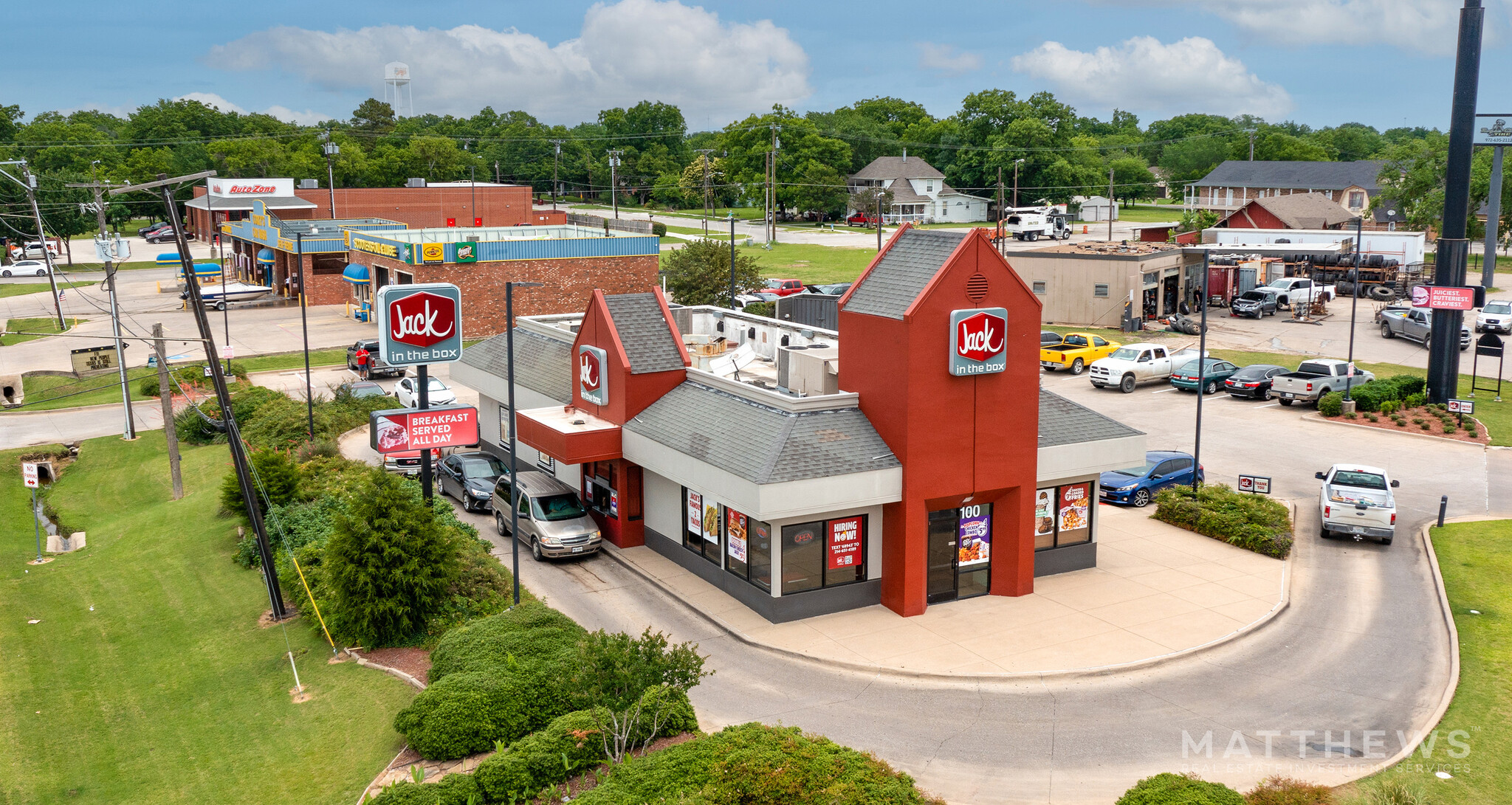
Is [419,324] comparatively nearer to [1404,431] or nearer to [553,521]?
[553,521]

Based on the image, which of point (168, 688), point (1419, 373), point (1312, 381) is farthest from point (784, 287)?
point (168, 688)

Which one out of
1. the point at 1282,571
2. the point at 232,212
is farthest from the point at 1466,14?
the point at 232,212

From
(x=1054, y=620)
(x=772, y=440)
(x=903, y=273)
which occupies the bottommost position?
(x=1054, y=620)

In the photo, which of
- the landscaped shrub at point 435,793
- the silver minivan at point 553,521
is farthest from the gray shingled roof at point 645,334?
the landscaped shrub at point 435,793

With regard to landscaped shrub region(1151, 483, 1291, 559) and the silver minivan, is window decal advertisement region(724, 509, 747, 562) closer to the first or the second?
the silver minivan

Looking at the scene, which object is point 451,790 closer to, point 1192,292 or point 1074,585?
point 1074,585

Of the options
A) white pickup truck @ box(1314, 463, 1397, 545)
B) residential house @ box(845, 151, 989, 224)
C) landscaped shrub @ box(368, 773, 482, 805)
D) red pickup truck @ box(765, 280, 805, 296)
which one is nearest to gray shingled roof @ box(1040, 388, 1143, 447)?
white pickup truck @ box(1314, 463, 1397, 545)
